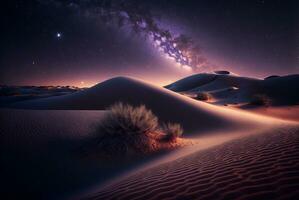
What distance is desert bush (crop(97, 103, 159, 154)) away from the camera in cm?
585

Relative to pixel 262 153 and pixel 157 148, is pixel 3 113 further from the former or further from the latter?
pixel 262 153

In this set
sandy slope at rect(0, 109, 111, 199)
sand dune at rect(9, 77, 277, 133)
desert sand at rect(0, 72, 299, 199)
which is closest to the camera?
desert sand at rect(0, 72, 299, 199)

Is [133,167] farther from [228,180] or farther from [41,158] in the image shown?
[228,180]

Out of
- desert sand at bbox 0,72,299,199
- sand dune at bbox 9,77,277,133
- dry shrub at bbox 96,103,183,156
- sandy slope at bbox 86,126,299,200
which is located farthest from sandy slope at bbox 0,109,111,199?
sand dune at bbox 9,77,277,133

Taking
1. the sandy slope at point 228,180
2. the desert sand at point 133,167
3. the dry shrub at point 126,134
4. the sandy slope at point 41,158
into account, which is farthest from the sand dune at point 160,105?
the sandy slope at point 228,180

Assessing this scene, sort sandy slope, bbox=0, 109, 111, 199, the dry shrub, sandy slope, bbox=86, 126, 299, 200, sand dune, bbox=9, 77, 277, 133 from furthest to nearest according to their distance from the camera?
1. sand dune, bbox=9, 77, 277, 133
2. the dry shrub
3. sandy slope, bbox=0, 109, 111, 199
4. sandy slope, bbox=86, 126, 299, 200

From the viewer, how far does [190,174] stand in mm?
3502

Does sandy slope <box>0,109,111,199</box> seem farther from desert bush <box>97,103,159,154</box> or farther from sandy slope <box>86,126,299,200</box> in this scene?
sandy slope <box>86,126,299,200</box>

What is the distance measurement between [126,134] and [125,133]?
47mm

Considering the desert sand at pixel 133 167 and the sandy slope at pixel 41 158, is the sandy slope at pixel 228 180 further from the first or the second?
the sandy slope at pixel 41 158

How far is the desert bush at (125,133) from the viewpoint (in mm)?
5848

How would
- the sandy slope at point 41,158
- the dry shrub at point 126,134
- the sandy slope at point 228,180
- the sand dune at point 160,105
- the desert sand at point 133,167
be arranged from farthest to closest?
the sand dune at point 160,105 < the dry shrub at point 126,134 < the sandy slope at point 41,158 < the desert sand at point 133,167 < the sandy slope at point 228,180

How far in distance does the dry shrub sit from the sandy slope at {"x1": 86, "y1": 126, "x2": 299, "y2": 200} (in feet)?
6.65

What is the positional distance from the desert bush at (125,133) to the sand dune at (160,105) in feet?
10.9
